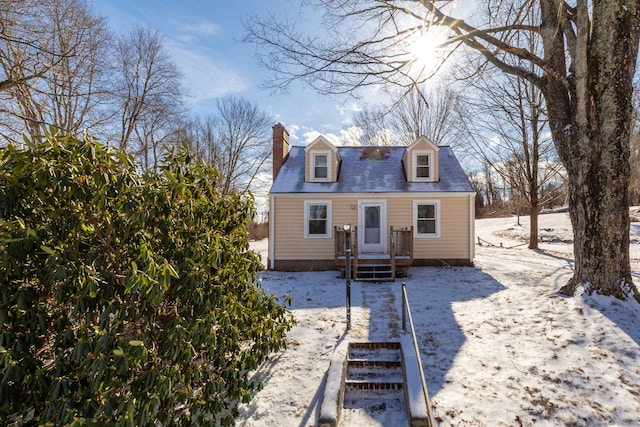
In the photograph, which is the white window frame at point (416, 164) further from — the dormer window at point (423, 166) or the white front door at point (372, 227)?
the white front door at point (372, 227)

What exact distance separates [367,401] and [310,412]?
709mm

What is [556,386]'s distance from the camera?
11.9ft

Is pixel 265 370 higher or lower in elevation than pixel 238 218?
lower

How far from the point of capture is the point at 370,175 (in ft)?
40.4

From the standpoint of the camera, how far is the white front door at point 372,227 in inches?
444

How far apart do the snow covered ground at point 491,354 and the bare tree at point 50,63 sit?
476 cm

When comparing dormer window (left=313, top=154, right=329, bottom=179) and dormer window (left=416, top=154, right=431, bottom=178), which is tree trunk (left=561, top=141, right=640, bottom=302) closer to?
dormer window (left=416, top=154, right=431, bottom=178)

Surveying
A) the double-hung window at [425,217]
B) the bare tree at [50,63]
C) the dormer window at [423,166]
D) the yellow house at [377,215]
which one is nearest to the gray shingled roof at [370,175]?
the yellow house at [377,215]

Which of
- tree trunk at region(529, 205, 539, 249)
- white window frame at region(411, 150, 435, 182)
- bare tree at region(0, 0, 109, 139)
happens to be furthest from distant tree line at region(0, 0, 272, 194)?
tree trunk at region(529, 205, 539, 249)

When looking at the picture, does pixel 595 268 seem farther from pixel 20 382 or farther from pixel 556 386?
pixel 20 382

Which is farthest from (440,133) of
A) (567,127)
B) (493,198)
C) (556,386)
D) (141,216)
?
(493,198)

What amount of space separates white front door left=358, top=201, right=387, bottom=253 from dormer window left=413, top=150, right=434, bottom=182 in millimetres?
1829

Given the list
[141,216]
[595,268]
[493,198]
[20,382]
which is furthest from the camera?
[493,198]

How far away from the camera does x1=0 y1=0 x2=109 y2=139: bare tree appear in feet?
21.4
